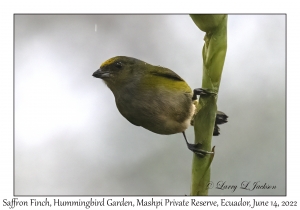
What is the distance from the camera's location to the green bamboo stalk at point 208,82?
1.14 m

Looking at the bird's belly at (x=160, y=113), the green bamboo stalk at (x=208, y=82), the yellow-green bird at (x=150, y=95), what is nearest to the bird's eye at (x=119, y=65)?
the yellow-green bird at (x=150, y=95)

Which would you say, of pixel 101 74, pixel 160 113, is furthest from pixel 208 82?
pixel 101 74

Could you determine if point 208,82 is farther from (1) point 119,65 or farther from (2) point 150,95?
(1) point 119,65

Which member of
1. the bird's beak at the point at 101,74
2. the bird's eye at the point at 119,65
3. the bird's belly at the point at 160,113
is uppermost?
the bird's eye at the point at 119,65

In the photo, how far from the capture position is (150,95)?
189 centimetres

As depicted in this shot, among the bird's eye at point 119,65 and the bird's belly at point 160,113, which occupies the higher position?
the bird's eye at point 119,65

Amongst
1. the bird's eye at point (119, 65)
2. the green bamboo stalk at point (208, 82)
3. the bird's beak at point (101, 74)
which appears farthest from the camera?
the bird's eye at point (119, 65)

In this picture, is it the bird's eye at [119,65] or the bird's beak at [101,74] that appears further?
the bird's eye at [119,65]

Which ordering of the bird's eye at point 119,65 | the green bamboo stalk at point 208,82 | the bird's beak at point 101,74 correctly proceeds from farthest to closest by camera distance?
the bird's eye at point 119,65 → the bird's beak at point 101,74 → the green bamboo stalk at point 208,82

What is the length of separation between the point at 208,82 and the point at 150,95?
76 cm

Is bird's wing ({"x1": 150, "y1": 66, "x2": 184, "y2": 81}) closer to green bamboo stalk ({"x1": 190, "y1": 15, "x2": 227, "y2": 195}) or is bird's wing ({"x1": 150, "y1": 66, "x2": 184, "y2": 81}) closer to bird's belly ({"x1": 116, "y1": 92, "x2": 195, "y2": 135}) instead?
bird's belly ({"x1": 116, "y1": 92, "x2": 195, "y2": 135})

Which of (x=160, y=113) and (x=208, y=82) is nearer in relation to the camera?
(x=208, y=82)

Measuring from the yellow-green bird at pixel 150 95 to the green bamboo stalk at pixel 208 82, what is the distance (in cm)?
60

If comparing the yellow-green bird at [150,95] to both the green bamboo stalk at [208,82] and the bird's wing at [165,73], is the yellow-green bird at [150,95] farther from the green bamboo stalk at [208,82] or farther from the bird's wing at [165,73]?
the green bamboo stalk at [208,82]
